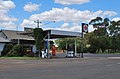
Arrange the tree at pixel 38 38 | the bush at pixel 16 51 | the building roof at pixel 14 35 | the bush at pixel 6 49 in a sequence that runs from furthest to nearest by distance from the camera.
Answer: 1. the building roof at pixel 14 35
2. the bush at pixel 6 49
3. the bush at pixel 16 51
4. the tree at pixel 38 38

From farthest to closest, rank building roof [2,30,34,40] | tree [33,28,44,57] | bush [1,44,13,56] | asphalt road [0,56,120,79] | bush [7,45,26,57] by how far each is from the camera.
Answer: building roof [2,30,34,40], bush [1,44,13,56], bush [7,45,26,57], tree [33,28,44,57], asphalt road [0,56,120,79]

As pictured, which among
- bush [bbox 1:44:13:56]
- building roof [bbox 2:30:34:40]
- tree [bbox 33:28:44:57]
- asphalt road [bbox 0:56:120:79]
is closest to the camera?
asphalt road [bbox 0:56:120:79]

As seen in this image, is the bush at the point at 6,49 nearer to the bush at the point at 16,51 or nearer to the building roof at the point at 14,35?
the bush at the point at 16,51

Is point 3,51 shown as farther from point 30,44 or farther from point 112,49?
point 112,49

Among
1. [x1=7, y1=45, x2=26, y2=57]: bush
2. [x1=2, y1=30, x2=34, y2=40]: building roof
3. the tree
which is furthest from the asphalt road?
[x1=2, y1=30, x2=34, y2=40]: building roof

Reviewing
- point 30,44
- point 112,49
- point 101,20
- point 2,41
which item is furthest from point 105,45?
point 2,41

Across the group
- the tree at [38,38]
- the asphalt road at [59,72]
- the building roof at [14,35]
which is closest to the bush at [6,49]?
the tree at [38,38]

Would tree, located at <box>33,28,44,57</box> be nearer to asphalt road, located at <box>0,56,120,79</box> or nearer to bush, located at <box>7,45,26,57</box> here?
bush, located at <box>7,45,26,57</box>

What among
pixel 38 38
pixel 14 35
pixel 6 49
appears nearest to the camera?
pixel 38 38

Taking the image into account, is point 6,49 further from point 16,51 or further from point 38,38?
point 38,38

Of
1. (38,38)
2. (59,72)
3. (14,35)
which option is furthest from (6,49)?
(59,72)

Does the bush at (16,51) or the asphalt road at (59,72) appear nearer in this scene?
the asphalt road at (59,72)

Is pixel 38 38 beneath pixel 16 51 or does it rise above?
above

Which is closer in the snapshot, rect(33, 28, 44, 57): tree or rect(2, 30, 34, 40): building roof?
rect(33, 28, 44, 57): tree
